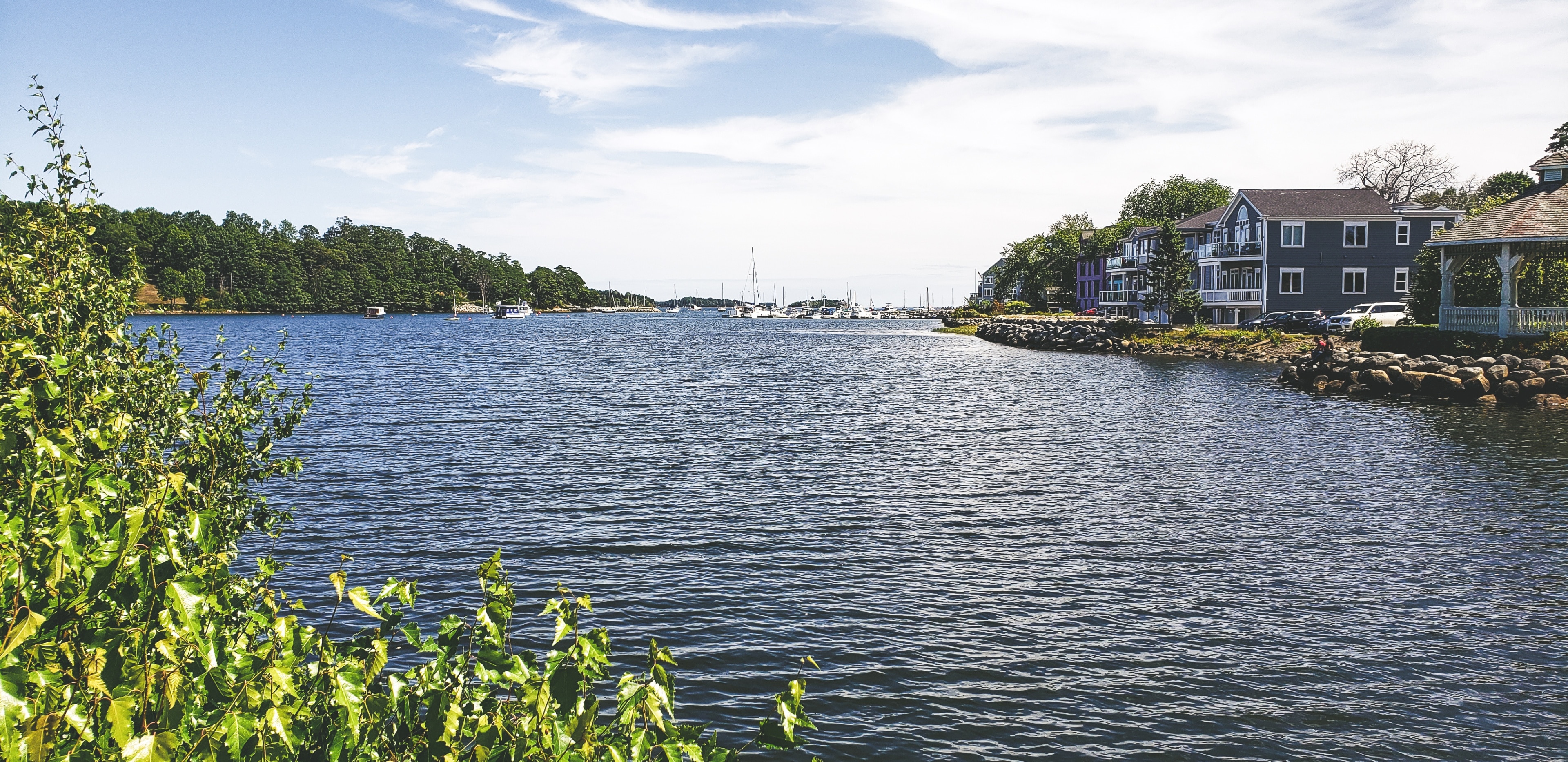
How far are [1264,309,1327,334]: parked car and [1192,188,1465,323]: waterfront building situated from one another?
13.7 ft

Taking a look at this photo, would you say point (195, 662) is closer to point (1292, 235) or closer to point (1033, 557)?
point (1033, 557)

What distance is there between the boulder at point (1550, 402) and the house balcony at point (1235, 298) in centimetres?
4628

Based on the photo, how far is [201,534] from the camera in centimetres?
482

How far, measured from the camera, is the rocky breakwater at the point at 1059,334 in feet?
288

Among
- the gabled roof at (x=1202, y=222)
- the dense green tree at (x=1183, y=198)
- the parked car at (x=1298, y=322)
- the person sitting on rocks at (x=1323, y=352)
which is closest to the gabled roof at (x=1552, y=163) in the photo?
the person sitting on rocks at (x=1323, y=352)

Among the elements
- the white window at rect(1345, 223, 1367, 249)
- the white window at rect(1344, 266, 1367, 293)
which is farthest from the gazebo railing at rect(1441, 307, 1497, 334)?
the white window at rect(1345, 223, 1367, 249)

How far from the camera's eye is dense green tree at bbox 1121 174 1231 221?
513 ft

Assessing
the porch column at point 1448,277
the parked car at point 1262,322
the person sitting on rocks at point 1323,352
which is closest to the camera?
the porch column at point 1448,277

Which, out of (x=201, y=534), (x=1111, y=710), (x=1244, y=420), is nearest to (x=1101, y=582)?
(x=1111, y=710)

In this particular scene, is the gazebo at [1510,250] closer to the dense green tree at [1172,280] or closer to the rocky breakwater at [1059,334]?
the rocky breakwater at [1059,334]

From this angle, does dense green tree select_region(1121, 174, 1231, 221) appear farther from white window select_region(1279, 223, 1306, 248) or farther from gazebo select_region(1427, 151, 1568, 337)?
gazebo select_region(1427, 151, 1568, 337)

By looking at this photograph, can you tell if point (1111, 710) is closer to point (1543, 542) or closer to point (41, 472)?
point (41, 472)

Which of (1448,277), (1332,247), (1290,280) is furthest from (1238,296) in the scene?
(1448,277)

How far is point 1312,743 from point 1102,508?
11756 mm
